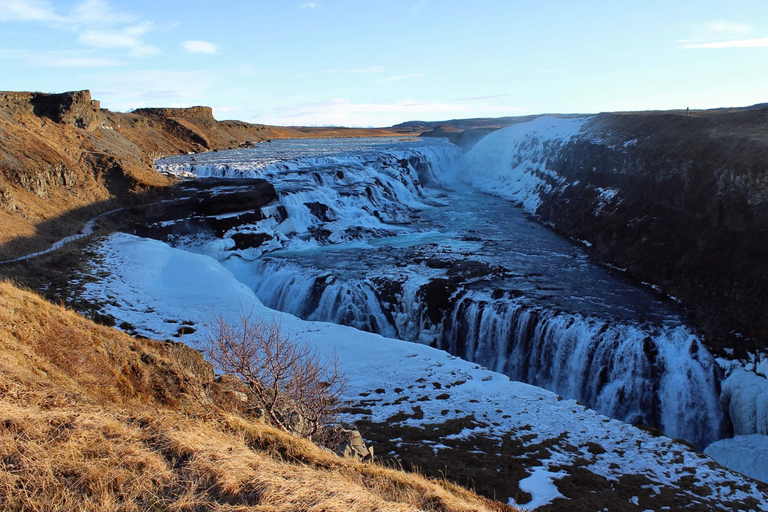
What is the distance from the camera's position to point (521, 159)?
174 feet

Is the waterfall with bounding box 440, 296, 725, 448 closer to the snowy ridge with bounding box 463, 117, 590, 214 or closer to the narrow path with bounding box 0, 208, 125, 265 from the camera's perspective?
the narrow path with bounding box 0, 208, 125, 265

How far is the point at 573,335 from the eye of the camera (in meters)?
18.1

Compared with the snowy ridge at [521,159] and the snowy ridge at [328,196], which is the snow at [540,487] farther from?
the snowy ridge at [521,159]

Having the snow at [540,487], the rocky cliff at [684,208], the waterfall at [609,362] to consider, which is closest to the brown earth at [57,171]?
the waterfall at [609,362]

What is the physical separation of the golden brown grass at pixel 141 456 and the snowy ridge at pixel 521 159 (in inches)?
1382

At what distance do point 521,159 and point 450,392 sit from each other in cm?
4355

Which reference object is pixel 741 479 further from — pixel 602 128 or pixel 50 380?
pixel 602 128

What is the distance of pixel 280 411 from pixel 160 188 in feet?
91.3

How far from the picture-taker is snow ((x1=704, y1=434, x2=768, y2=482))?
1311 cm

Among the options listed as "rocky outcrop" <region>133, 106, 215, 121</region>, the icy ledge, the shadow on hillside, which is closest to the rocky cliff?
the icy ledge

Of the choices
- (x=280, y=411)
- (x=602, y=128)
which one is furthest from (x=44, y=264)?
(x=602, y=128)

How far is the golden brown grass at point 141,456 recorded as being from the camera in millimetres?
5145

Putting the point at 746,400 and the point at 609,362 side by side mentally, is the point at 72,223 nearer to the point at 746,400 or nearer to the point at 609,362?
the point at 609,362

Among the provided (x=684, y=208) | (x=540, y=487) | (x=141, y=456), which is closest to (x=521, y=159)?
(x=684, y=208)
